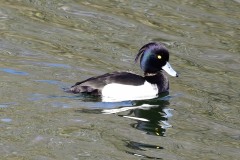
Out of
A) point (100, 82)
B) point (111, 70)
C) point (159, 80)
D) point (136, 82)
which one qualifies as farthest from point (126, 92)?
point (111, 70)

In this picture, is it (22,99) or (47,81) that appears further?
(47,81)

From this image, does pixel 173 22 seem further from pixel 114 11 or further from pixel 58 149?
pixel 58 149

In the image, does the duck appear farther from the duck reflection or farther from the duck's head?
the duck reflection

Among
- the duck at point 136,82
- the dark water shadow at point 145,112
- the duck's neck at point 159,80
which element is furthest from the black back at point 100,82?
the duck's neck at point 159,80

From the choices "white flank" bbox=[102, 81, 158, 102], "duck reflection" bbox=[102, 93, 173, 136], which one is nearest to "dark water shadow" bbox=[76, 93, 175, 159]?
"duck reflection" bbox=[102, 93, 173, 136]

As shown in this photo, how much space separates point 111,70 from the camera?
39.1ft

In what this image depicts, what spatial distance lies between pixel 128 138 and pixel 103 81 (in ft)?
5.77

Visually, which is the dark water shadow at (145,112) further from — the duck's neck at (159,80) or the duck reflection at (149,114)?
the duck's neck at (159,80)

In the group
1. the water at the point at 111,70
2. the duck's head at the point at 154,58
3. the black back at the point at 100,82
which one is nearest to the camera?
the water at the point at 111,70

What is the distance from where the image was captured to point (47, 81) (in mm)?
10797

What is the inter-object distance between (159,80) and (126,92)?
0.70 m

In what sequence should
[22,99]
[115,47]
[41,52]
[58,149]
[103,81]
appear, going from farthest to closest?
[115,47] < [41,52] < [103,81] < [22,99] < [58,149]

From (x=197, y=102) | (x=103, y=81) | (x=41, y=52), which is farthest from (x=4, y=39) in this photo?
(x=197, y=102)

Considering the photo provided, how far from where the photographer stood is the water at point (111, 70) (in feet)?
28.5
